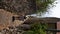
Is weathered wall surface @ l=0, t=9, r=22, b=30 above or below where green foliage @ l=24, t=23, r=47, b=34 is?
above

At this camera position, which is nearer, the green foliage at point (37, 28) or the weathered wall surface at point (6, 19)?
the green foliage at point (37, 28)

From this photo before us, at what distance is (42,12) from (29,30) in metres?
0.46

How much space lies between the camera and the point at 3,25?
227cm

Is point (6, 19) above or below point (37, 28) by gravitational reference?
above

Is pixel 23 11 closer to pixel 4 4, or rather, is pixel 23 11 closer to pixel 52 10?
pixel 4 4

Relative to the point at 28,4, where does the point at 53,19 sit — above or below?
below

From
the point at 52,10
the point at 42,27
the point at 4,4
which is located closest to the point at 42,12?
the point at 52,10

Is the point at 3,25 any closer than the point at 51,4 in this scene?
Yes

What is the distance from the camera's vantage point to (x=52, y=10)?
2.54 meters

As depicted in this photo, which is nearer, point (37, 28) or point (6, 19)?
point (37, 28)

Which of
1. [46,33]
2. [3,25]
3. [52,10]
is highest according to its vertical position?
[52,10]

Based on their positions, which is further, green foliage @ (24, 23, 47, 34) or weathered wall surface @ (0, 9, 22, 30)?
weathered wall surface @ (0, 9, 22, 30)

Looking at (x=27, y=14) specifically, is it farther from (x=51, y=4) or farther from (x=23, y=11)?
(x=51, y=4)

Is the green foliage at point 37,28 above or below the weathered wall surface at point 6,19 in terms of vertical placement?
below
